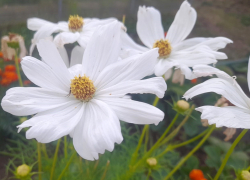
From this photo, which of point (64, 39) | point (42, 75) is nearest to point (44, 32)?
point (64, 39)

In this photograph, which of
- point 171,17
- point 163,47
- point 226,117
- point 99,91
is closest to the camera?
point 226,117

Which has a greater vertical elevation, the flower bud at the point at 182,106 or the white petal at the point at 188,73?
the white petal at the point at 188,73

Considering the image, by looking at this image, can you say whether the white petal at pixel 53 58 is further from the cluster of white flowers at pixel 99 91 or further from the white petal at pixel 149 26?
the white petal at pixel 149 26

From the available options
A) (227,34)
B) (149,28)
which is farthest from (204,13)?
(149,28)

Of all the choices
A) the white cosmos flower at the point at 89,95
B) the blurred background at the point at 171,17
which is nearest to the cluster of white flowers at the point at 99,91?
the white cosmos flower at the point at 89,95

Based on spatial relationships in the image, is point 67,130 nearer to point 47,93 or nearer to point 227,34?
point 47,93

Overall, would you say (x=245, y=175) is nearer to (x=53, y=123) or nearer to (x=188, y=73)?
(x=188, y=73)

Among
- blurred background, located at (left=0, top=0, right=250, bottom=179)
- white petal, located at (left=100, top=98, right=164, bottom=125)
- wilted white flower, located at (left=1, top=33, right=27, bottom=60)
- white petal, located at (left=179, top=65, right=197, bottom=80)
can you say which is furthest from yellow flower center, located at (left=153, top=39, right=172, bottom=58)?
blurred background, located at (left=0, top=0, right=250, bottom=179)
